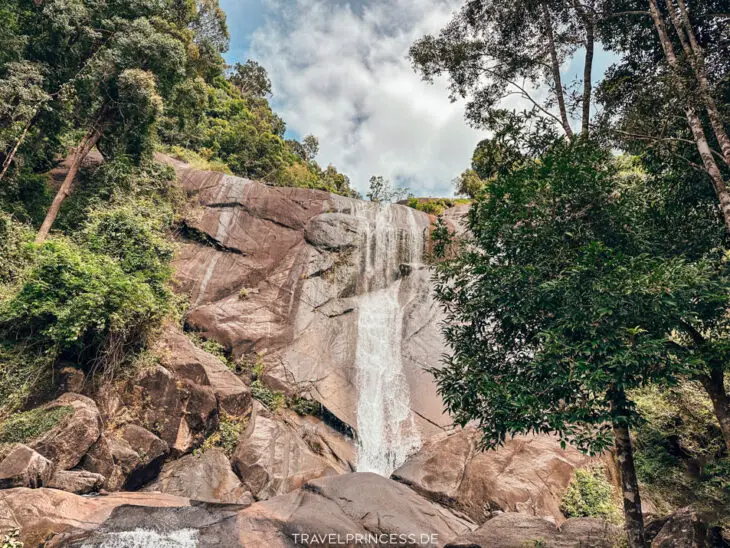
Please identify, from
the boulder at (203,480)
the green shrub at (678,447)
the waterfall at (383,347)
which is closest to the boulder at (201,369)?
the boulder at (203,480)

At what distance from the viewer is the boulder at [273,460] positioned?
1180 cm

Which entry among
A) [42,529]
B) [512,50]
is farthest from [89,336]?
[512,50]

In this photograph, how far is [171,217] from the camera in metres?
18.8

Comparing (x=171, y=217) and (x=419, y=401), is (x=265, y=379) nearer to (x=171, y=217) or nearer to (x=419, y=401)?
(x=419, y=401)

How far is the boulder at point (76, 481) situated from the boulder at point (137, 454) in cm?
133

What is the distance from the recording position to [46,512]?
6398 millimetres

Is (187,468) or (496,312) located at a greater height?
(496,312)

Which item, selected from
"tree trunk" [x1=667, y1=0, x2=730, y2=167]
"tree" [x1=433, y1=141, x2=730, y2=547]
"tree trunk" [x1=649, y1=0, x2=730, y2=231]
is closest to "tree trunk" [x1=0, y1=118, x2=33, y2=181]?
"tree" [x1=433, y1=141, x2=730, y2=547]

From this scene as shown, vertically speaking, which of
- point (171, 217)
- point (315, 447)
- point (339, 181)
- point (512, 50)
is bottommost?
point (315, 447)

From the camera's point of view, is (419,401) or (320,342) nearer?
(419,401)

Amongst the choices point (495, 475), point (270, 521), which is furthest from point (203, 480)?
point (495, 475)

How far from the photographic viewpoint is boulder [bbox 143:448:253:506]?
1055 cm

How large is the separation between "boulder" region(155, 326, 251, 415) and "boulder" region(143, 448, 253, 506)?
1.92 metres

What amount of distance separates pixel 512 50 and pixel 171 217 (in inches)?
645
